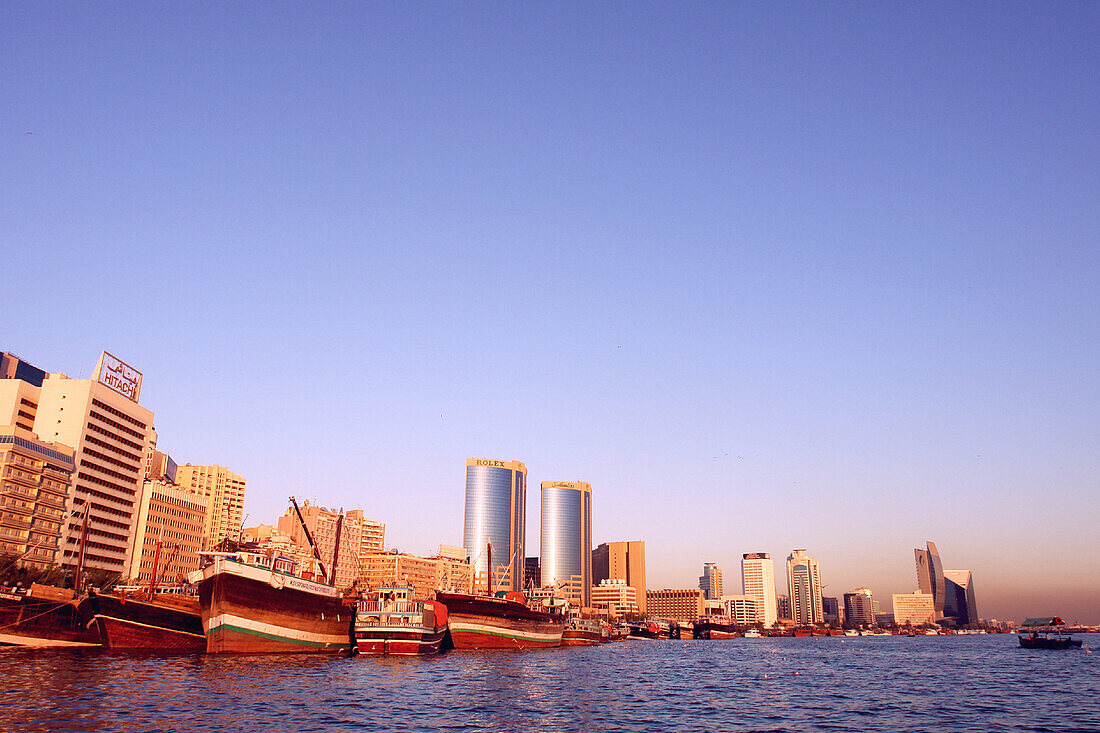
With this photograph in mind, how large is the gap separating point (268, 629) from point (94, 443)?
10217cm

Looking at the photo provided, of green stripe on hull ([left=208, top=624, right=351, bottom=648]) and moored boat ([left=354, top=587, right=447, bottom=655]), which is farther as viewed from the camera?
moored boat ([left=354, top=587, right=447, bottom=655])

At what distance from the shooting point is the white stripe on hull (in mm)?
71938

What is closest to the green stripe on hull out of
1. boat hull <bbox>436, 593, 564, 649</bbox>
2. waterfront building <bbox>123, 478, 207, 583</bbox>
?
boat hull <bbox>436, 593, 564, 649</bbox>

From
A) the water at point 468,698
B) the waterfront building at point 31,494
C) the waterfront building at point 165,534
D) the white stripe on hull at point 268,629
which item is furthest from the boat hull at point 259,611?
the waterfront building at point 165,534

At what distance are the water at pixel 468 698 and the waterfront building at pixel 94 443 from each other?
87.8 meters

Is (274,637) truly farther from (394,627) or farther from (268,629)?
(394,627)

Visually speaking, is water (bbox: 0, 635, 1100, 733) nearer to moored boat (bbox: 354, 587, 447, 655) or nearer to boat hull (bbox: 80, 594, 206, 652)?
moored boat (bbox: 354, 587, 447, 655)

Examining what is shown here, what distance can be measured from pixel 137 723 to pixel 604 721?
24.4 m

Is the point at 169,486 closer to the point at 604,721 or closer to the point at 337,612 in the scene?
the point at 337,612

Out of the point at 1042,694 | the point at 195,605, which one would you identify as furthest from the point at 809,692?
the point at 195,605

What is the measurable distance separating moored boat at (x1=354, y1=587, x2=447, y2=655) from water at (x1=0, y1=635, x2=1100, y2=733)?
13.4 feet

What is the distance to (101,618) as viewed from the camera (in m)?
77.7

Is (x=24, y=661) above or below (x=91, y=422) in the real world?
below

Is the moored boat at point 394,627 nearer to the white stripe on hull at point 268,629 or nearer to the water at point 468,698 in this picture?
the white stripe on hull at point 268,629
